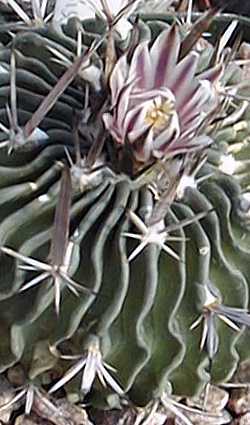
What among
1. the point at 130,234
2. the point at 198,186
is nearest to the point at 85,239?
the point at 130,234

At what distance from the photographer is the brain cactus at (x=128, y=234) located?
4.73 feet

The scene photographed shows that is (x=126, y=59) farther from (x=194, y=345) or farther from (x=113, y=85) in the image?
(x=194, y=345)

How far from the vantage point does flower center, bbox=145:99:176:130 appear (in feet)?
4.74

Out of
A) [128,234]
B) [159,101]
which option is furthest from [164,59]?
[128,234]

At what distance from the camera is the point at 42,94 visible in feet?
5.34

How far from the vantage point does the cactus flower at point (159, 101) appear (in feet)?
4.75

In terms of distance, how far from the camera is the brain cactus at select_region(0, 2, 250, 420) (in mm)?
1440

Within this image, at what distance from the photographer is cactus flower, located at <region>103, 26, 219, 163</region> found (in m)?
1.45

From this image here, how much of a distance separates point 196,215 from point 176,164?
8 centimetres

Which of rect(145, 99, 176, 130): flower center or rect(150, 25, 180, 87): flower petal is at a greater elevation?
rect(150, 25, 180, 87): flower petal

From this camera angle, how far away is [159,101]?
1.46 metres

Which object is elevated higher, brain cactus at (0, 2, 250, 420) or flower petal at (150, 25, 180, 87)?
flower petal at (150, 25, 180, 87)

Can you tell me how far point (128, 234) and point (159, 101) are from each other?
0.20 metres

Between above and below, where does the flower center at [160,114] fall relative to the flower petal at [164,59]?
below
